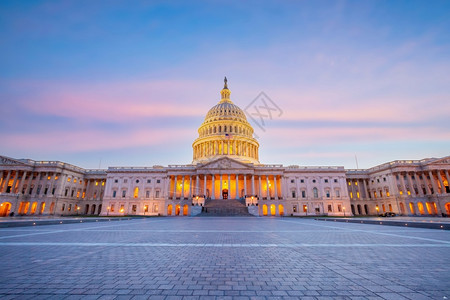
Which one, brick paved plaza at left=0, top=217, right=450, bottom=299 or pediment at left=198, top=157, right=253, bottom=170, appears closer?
brick paved plaza at left=0, top=217, right=450, bottom=299

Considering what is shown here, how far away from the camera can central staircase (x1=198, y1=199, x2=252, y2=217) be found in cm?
4653

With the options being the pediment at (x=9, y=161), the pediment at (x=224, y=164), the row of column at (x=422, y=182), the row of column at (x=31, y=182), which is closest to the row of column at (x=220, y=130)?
the pediment at (x=224, y=164)

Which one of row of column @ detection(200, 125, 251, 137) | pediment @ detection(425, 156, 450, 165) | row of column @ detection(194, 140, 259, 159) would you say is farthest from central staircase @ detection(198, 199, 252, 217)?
pediment @ detection(425, 156, 450, 165)

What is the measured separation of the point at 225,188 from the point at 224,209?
2090 centimetres

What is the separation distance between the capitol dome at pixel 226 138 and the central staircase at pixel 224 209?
24327mm

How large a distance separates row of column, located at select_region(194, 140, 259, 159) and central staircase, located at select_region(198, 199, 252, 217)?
89.7ft

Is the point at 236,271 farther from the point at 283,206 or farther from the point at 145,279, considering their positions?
the point at 283,206

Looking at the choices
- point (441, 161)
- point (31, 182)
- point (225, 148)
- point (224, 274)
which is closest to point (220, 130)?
point (225, 148)

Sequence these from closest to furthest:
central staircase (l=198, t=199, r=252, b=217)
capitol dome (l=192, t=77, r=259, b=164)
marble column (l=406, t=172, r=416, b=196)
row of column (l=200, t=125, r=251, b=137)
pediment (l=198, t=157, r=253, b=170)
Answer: central staircase (l=198, t=199, r=252, b=217) → marble column (l=406, t=172, r=416, b=196) → pediment (l=198, t=157, r=253, b=170) → capitol dome (l=192, t=77, r=259, b=164) → row of column (l=200, t=125, r=251, b=137)

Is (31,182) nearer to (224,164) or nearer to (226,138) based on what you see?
(224,164)

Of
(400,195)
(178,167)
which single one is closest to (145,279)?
(178,167)

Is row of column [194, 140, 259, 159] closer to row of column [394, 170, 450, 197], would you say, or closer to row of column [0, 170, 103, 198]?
row of column [0, 170, 103, 198]

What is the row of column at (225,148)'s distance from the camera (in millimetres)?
77125

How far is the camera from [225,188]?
6931 centimetres
